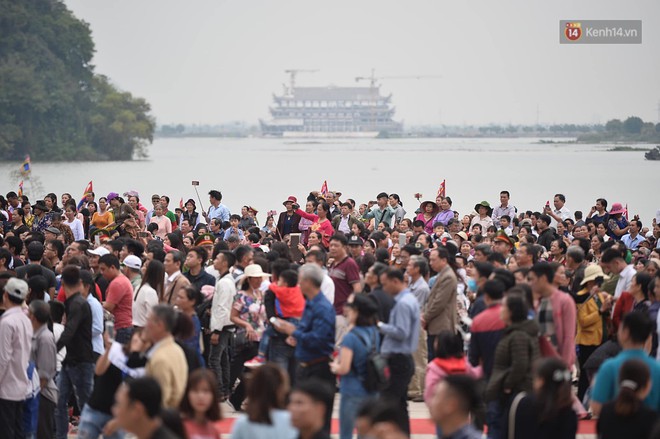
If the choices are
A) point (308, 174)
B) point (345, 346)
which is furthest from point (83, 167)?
point (345, 346)

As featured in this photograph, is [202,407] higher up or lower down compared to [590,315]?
higher up

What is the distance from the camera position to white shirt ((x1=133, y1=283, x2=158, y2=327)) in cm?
A: 951

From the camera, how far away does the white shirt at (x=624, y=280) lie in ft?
33.7

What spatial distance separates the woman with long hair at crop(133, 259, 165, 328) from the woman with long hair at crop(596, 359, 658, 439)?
430 centimetres

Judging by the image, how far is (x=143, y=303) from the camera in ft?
31.2

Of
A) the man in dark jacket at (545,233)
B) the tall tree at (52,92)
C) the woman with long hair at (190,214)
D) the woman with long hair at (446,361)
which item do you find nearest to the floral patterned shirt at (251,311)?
the woman with long hair at (446,361)

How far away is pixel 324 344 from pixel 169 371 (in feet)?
5.77

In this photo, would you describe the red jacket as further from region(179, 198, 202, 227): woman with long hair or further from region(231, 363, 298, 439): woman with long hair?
region(179, 198, 202, 227): woman with long hair

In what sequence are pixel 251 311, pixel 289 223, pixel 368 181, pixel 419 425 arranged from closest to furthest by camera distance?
pixel 419 425
pixel 251 311
pixel 289 223
pixel 368 181

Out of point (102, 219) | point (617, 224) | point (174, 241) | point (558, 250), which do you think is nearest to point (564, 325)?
point (558, 250)

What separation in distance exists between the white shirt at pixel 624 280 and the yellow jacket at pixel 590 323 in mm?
252

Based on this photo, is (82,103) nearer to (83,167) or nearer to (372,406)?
(83,167)

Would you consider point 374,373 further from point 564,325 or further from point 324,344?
point 564,325

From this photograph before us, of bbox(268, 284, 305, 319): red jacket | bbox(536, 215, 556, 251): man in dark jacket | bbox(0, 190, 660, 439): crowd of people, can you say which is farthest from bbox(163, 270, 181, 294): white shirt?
bbox(536, 215, 556, 251): man in dark jacket
